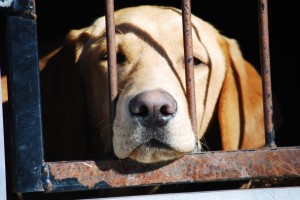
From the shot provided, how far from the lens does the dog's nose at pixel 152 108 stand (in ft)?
7.07

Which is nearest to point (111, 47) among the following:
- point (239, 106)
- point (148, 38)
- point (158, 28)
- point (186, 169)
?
point (186, 169)

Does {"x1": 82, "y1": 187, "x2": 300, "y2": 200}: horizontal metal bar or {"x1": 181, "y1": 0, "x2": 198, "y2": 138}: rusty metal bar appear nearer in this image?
{"x1": 82, "y1": 187, "x2": 300, "y2": 200}: horizontal metal bar

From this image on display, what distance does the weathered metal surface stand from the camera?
6.60 ft

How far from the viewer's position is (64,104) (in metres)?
3.13

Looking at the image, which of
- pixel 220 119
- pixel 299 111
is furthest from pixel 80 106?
pixel 299 111

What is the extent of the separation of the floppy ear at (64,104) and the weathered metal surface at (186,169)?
99 cm

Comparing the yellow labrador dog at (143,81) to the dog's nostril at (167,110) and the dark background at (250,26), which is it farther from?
the dark background at (250,26)

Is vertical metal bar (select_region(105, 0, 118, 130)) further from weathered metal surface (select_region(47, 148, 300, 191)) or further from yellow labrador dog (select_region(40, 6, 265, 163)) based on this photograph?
weathered metal surface (select_region(47, 148, 300, 191))

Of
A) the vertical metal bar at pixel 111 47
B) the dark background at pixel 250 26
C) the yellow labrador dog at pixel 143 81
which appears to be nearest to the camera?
the vertical metal bar at pixel 111 47

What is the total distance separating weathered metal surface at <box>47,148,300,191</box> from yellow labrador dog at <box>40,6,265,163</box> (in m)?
0.22

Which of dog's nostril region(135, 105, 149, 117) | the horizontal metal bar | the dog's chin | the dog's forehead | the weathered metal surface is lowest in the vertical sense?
the horizontal metal bar

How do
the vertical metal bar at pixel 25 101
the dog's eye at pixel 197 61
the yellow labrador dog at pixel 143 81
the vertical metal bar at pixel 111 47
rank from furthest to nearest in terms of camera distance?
the dog's eye at pixel 197 61
the yellow labrador dog at pixel 143 81
the vertical metal bar at pixel 111 47
the vertical metal bar at pixel 25 101

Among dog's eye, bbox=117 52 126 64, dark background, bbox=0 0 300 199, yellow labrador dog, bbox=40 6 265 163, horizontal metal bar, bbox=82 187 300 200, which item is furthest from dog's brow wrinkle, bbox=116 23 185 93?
dark background, bbox=0 0 300 199

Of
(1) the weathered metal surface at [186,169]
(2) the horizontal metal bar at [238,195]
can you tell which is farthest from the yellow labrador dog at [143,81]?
(2) the horizontal metal bar at [238,195]
